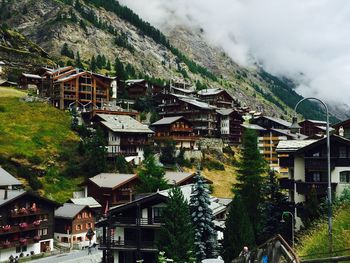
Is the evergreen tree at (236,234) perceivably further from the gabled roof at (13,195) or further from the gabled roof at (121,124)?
the gabled roof at (121,124)

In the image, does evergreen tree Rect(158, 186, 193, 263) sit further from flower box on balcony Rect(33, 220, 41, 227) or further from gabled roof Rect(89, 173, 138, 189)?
gabled roof Rect(89, 173, 138, 189)

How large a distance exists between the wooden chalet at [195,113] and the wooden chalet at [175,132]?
12786 mm

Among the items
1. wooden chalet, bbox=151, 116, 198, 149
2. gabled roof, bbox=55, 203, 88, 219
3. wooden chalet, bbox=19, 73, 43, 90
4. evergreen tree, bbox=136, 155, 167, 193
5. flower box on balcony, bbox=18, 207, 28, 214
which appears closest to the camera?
flower box on balcony, bbox=18, 207, 28, 214

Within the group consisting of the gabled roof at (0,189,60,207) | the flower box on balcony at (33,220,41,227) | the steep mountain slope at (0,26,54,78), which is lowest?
the flower box on balcony at (33,220,41,227)

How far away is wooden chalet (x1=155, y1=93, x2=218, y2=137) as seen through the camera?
375 ft

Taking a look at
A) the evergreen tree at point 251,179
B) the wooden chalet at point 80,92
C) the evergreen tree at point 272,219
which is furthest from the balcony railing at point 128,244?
the wooden chalet at point 80,92

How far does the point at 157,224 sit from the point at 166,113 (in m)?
75.6

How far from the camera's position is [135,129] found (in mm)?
90125

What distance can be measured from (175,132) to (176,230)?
6318cm

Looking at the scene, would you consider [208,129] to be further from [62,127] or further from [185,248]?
[185,248]

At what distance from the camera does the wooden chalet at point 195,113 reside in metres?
114

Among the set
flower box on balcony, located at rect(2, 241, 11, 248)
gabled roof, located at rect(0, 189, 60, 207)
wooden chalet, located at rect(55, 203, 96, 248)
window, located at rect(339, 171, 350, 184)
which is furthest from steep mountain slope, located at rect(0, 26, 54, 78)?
window, located at rect(339, 171, 350, 184)

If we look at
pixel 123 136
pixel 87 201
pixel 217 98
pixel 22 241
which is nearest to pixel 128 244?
pixel 22 241

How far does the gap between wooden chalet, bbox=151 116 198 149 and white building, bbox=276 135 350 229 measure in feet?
166
